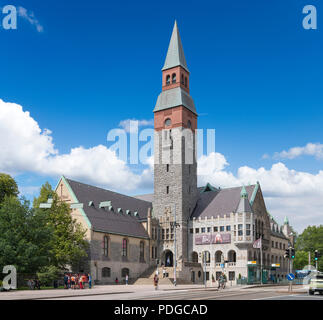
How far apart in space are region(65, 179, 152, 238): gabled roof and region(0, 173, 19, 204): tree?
7.64 metres

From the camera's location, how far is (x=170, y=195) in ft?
244

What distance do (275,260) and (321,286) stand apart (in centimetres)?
4720

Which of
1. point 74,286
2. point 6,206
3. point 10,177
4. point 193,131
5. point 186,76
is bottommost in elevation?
point 74,286

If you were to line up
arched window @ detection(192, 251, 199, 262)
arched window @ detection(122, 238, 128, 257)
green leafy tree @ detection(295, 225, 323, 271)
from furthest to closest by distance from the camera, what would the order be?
green leafy tree @ detection(295, 225, 323, 271), arched window @ detection(192, 251, 199, 262), arched window @ detection(122, 238, 128, 257)

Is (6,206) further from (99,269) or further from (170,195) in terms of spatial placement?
(170,195)

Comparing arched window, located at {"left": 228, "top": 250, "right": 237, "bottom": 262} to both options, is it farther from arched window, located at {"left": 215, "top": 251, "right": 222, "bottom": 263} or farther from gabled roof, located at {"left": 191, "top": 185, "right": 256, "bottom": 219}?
gabled roof, located at {"left": 191, "top": 185, "right": 256, "bottom": 219}

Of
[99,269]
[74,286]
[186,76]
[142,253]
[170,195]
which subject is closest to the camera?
[74,286]

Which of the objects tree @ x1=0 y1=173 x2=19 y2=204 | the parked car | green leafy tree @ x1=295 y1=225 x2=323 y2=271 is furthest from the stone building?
green leafy tree @ x1=295 y1=225 x2=323 y2=271

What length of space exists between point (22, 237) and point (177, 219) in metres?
32.7

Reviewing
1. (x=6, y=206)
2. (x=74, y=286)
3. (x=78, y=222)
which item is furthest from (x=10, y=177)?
(x=74, y=286)

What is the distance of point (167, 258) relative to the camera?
73.8m

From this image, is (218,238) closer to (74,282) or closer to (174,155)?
(174,155)

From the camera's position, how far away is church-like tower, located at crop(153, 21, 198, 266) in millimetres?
73062

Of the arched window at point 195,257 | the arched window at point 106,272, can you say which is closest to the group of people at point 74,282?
the arched window at point 106,272
